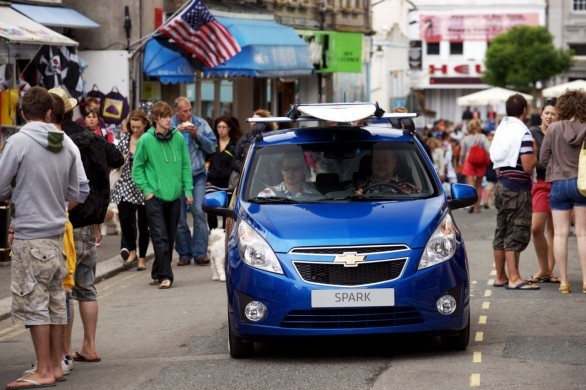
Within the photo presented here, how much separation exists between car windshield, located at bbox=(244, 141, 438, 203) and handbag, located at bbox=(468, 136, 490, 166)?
18.5 metres

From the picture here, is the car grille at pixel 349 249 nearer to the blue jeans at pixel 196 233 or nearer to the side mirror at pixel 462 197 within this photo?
the side mirror at pixel 462 197

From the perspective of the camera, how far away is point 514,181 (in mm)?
13688

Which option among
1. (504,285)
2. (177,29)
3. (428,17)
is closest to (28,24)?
(177,29)

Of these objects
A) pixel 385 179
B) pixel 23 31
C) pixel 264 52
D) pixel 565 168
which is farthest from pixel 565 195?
pixel 264 52

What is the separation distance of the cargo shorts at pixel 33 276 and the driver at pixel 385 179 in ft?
8.28

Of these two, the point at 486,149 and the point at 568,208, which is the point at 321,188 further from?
the point at 486,149

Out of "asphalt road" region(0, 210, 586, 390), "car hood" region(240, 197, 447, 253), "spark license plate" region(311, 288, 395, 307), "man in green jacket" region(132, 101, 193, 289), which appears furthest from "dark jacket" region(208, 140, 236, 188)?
"spark license plate" region(311, 288, 395, 307)

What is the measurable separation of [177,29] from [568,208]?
1432 centimetres

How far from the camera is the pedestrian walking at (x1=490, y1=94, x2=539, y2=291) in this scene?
13555 millimetres

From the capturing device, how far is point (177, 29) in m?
26.7

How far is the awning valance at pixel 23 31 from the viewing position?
19.5m

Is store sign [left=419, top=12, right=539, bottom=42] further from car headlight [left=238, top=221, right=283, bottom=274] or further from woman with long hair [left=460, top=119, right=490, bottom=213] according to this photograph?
car headlight [left=238, top=221, right=283, bottom=274]

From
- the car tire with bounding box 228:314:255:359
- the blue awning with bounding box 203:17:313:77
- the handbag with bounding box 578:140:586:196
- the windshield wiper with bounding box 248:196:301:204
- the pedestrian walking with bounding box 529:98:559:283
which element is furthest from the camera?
the blue awning with bounding box 203:17:313:77

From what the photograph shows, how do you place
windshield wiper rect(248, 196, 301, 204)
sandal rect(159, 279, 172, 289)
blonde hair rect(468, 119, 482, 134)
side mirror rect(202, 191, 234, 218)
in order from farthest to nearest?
1. blonde hair rect(468, 119, 482, 134)
2. sandal rect(159, 279, 172, 289)
3. side mirror rect(202, 191, 234, 218)
4. windshield wiper rect(248, 196, 301, 204)
